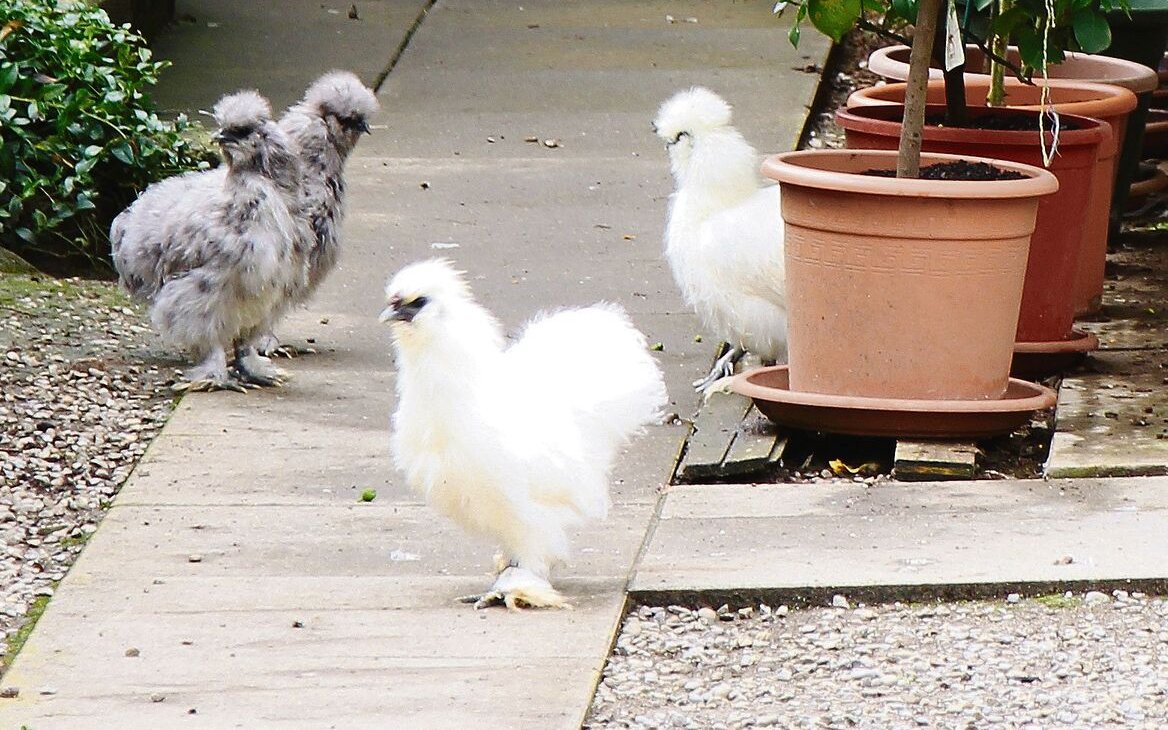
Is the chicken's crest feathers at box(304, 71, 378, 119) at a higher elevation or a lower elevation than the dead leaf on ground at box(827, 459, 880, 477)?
higher

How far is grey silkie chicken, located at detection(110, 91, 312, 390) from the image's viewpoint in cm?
632

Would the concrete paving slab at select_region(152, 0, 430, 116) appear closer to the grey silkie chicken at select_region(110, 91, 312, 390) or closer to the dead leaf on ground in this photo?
the grey silkie chicken at select_region(110, 91, 312, 390)

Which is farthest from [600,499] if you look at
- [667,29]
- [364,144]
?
[667,29]

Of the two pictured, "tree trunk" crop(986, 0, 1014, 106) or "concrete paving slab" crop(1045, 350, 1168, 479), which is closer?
"concrete paving slab" crop(1045, 350, 1168, 479)

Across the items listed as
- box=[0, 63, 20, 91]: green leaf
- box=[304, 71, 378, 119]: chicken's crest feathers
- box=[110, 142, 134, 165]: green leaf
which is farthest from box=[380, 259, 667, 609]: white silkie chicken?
box=[0, 63, 20, 91]: green leaf

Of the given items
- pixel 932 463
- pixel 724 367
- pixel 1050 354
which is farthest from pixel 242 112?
pixel 1050 354

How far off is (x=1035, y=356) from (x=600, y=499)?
90.5 inches

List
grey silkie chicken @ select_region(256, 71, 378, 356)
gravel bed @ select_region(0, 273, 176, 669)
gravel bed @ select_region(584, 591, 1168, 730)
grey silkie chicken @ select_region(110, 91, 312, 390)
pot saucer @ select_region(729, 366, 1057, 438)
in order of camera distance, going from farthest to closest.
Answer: grey silkie chicken @ select_region(256, 71, 378, 356) → grey silkie chicken @ select_region(110, 91, 312, 390) → pot saucer @ select_region(729, 366, 1057, 438) → gravel bed @ select_region(0, 273, 176, 669) → gravel bed @ select_region(584, 591, 1168, 730)

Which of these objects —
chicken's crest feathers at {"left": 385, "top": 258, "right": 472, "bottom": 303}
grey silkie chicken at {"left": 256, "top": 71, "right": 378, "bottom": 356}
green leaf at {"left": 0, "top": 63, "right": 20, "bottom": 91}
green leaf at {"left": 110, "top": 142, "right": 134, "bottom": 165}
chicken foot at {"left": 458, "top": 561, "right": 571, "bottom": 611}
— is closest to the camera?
chicken's crest feathers at {"left": 385, "top": 258, "right": 472, "bottom": 303}

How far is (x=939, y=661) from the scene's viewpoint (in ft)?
13.5

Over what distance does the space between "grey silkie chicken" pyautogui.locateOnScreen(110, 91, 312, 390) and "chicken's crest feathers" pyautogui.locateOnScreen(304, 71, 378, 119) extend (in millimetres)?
387

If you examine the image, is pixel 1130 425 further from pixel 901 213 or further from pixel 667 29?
pixel 667 29

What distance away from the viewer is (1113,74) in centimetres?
756

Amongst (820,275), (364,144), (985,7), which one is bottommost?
(364,144)
